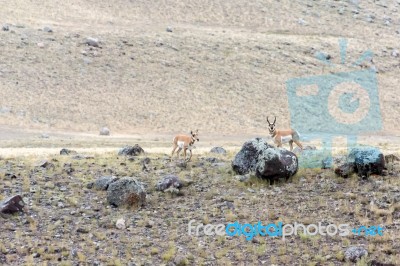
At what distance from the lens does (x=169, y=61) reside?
207 ft

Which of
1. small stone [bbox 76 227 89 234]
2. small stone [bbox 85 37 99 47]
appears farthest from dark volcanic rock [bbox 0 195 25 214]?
small stone [bbox 85 37 99 47]

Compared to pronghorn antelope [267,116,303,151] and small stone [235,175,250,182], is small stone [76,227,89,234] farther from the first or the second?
pronghorn antelope [267,116,303,151]

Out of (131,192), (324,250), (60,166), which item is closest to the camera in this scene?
(324,250)

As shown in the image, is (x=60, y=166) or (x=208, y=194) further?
(x=60, y=166)

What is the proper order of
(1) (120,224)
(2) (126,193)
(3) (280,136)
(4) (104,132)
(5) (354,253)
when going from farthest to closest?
(4) (104,132) → (3) (280,136) → (2) (126,193) → (1) (120,224) → (5) (354,253)

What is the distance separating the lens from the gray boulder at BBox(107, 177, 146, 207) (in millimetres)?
15375

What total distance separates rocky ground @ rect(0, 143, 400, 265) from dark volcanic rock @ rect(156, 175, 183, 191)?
12 cm

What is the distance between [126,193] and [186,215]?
5.71 feet

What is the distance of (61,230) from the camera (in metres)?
14.0

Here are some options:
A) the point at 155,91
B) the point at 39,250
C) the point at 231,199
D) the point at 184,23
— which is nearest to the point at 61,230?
the point at 39,250

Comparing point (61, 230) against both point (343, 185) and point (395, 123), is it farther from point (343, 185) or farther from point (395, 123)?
point (395, 123)

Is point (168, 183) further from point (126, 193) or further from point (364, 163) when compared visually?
point (364, 163)

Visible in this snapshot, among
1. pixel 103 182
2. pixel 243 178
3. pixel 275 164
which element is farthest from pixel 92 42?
pixel 275 164

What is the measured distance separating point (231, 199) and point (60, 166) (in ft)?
21.7
